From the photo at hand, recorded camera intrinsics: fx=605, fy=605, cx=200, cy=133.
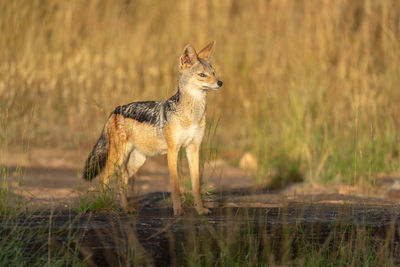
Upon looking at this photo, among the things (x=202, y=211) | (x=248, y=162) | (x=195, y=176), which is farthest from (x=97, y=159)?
(x=248, y=162)

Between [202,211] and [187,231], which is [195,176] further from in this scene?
[187,231]

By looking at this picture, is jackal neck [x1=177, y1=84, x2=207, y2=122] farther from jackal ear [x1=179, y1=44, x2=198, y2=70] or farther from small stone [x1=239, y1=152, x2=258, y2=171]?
small stone [x1=239, y1=152, x2=258, y2=171]

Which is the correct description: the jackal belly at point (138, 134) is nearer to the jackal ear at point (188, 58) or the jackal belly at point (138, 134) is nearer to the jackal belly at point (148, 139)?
the jackal belly at point (148, 139)

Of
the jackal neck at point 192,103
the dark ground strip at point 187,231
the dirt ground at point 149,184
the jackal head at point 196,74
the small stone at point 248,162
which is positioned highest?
the jackal head at point 196,74

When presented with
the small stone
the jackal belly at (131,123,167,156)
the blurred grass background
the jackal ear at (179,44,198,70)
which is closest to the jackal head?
the jackal ear at (179,44,198,70)

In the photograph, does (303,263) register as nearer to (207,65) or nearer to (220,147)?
(207,65)

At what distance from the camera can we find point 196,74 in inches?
217

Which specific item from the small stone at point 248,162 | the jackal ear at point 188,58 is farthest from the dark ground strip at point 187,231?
the small stone at point 248,162

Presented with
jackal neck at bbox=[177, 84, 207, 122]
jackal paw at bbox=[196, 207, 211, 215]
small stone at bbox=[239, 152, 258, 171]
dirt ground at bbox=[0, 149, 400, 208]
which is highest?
jackal neck at bbox=[177, 84, 207, 122]

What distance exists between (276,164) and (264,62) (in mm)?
2778

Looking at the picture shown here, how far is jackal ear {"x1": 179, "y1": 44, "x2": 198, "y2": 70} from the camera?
18.6ft

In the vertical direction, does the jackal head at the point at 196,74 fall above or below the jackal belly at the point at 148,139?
above

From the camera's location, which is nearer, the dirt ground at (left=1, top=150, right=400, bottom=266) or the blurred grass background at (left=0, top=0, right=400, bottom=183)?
the dirt ground at (left=1, top=150, right=400, bottom=266)

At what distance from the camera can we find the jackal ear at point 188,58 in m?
5.68
